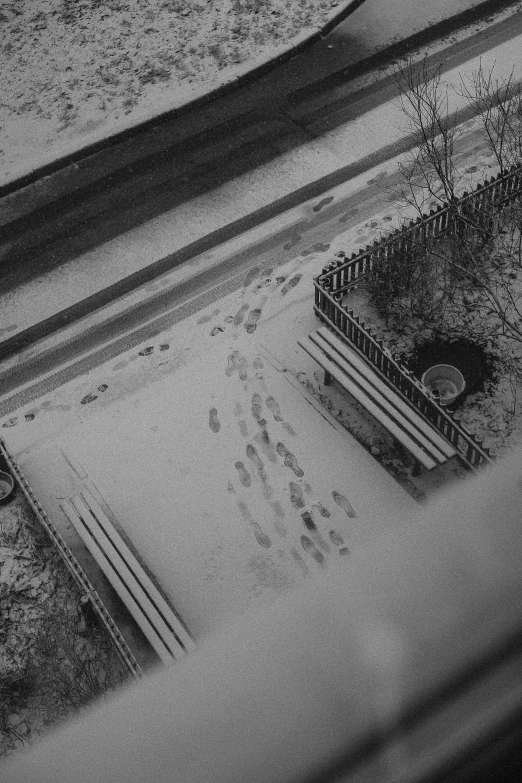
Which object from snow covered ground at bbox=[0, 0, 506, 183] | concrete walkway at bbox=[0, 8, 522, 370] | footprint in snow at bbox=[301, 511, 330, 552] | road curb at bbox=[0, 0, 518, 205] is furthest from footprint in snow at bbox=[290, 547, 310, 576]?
snow covered ground at bbox=[0, 0, 506, 183]

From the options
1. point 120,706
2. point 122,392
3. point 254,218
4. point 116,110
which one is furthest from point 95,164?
point 120,706

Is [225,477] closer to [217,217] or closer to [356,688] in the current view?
[217,217]

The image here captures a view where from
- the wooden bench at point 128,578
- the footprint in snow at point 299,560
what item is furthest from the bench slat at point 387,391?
the wooden bench at point 128,578

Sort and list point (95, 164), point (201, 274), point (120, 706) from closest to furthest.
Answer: point (120, 706) → point (201, 274) → point (95, 164)

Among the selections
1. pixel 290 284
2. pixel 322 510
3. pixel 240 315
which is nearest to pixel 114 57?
pixel 290 284

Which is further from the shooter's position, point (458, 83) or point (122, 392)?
point (458, 83)

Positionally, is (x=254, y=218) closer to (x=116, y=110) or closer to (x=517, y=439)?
(x=116, y=110)

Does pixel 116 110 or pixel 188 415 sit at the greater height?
pixel 116 110
